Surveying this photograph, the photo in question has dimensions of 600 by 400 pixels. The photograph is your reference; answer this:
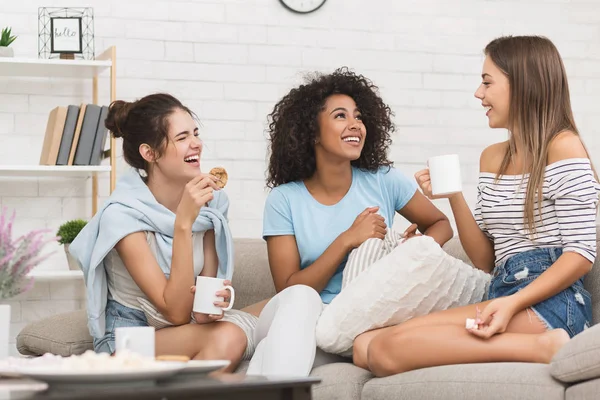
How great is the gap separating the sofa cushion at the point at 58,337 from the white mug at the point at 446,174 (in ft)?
3.75

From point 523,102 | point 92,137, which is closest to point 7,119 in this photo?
point 92,137

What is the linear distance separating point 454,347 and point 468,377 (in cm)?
14

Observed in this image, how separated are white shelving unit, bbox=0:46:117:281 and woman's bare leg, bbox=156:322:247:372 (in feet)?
4.11

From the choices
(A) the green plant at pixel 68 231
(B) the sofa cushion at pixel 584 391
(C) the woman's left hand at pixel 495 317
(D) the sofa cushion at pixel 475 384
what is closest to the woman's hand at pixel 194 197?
(D) the sofa cushion at pixel 475 384

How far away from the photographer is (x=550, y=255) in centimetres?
231

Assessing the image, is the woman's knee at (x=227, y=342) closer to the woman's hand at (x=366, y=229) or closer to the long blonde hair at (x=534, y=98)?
the woman's hand at (x=366, y=229)

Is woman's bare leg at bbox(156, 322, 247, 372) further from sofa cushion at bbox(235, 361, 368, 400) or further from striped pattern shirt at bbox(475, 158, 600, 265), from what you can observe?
striped pattern shirt at bbox(475, 158, 600, 265)

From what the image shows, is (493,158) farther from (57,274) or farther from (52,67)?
(52,67)

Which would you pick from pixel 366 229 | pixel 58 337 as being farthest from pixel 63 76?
pixel 366 229

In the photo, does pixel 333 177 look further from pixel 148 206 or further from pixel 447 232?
pixel 148 206

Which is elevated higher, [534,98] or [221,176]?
[534,98]

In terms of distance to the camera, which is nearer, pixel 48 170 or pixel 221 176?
pixel 221 176

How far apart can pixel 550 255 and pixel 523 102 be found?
0.42 meters

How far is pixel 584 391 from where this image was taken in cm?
186
